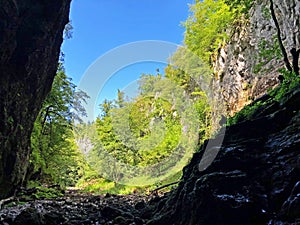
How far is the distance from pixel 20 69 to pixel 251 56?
13616mm

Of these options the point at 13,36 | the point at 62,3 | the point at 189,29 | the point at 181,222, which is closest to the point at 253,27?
the point at 189,29

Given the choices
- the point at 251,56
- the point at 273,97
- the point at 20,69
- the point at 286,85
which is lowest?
the point at 273,97

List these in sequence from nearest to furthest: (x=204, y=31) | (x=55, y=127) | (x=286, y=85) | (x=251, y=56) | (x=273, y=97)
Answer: (x=286, y=85), (x=273, y=97), (x=251, y=56), (x=55, y=127), (x=204, y=31)

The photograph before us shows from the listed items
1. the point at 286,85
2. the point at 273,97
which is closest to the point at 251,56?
the point at 273,97

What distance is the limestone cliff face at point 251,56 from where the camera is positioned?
1183 centimetres

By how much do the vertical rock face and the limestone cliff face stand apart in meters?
8.63

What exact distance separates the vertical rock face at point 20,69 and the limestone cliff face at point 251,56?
28.3 feet

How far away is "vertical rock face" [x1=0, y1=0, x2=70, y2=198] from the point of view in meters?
7.85

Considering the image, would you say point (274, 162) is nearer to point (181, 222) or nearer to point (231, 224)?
point (231, 224)

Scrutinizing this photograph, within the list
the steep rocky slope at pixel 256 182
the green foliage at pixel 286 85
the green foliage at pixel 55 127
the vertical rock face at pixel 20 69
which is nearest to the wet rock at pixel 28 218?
the steep rocky slope at pixel 256 182

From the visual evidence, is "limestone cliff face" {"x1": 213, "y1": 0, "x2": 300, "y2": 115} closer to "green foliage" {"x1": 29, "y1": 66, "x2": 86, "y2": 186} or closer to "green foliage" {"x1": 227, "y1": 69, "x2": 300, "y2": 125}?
"green foliage" {"x1": 227, "y1": 69, "x2": 300, "y2": 125}

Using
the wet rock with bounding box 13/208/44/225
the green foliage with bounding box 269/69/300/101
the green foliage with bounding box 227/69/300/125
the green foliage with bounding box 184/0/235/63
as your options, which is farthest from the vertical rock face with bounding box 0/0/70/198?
the green foliage with bounding box 184/0/235/63

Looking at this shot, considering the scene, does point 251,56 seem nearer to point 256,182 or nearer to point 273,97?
point 273,97

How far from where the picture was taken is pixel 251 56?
17.5m
